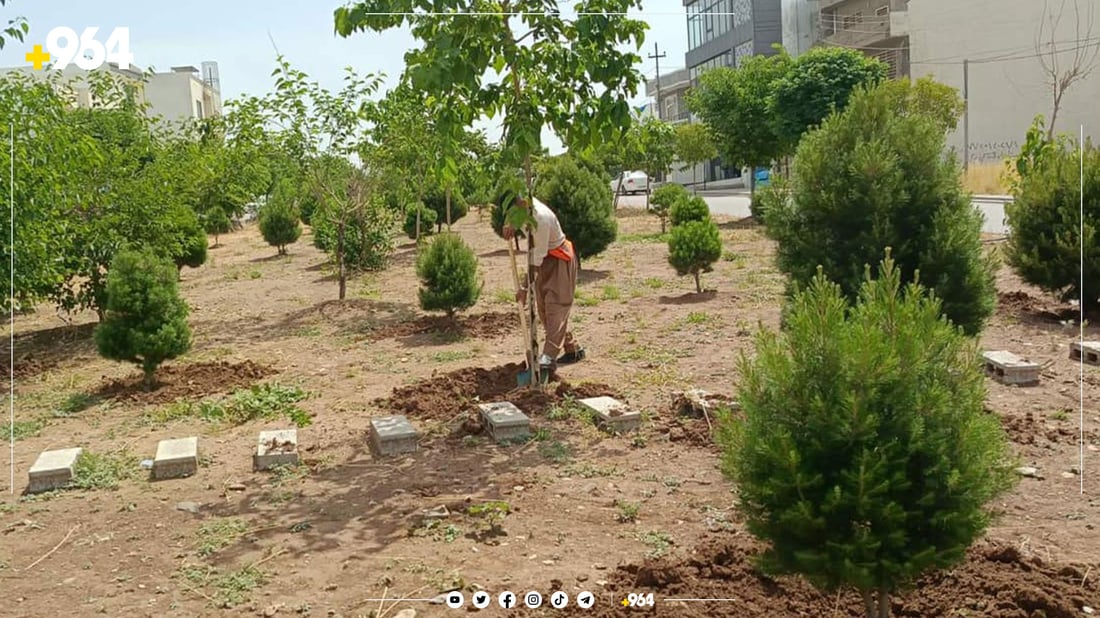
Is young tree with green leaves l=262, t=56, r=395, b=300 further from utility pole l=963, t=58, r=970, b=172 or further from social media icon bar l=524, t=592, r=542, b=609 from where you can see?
utility pole l=963, t=58, r=970, b=172

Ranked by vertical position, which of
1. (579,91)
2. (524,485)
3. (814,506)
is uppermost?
(579,91)

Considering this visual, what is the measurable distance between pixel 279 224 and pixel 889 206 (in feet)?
65.5

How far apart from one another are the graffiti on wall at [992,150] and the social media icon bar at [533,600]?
33.7 metres

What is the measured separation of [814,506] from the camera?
8.93 feet

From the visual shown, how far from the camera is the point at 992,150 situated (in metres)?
34.6

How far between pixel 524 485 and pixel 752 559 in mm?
2206

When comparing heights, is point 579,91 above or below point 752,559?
above

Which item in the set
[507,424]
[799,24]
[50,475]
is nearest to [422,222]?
[507,424]

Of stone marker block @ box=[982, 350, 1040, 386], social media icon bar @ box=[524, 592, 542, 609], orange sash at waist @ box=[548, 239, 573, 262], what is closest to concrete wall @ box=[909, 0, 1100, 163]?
stone marker block @ box=[982, 350, 1040, 386]

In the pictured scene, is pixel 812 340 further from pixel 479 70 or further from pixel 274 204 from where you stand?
pixel 274 204

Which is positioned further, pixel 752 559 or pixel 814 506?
pixel 752 559

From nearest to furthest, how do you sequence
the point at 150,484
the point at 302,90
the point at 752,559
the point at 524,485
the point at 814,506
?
the point at 814,506 < the point at 752,559 < the point at 524,485 < the point at 150,484 < the point at 302,90

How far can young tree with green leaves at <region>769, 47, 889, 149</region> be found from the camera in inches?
997

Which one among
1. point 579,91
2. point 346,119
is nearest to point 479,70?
point 579,91
